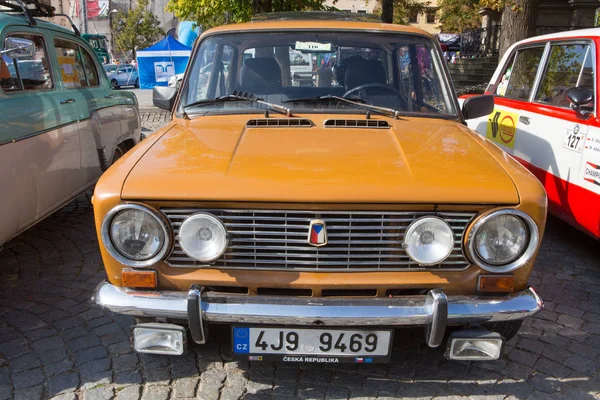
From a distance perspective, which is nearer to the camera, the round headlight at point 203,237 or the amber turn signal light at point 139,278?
the round headlight at point 203,237

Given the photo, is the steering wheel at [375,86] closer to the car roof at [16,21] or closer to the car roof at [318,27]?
the car roof at [318,27]

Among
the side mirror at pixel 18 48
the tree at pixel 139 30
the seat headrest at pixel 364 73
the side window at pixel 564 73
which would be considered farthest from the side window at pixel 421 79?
the tree at pixel 139 30

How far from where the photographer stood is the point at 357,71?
3547 mm

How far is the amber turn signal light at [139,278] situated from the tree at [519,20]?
9.54m

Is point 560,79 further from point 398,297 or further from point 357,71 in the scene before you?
point 398,297

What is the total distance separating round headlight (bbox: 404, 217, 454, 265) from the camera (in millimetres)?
2369

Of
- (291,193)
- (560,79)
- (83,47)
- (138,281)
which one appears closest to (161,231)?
(138,281)

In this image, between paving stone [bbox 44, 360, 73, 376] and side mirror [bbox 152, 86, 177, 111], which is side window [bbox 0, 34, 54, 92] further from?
paving stone [bbox 44, 360, 73, 376]

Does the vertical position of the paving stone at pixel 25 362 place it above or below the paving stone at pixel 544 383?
above

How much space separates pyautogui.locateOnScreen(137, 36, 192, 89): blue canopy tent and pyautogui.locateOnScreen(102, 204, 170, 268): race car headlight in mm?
23103

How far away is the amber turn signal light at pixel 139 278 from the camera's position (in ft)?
8.03

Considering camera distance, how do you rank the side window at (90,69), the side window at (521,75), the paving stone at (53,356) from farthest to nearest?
the side window at (521,75) < the side window at (90,69) < the paving stone at (53,356)

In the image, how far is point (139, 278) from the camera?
246cm

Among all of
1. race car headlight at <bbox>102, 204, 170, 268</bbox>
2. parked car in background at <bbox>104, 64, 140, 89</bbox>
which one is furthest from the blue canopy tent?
race car headlight at <bbox>102, 204, 170, 268</bbox>
